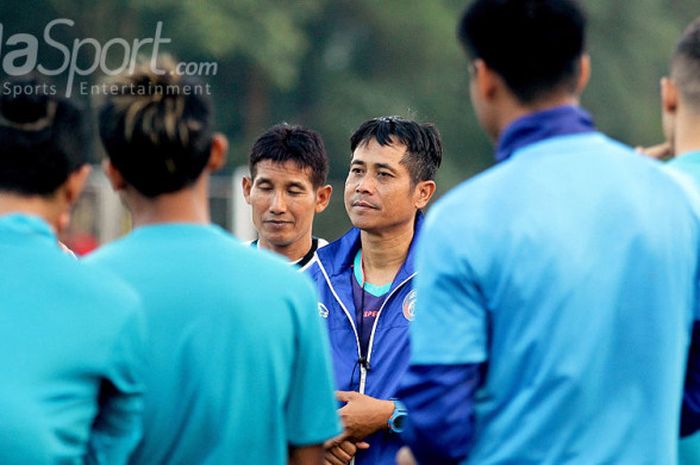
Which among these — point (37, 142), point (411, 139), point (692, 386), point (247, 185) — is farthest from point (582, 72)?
point (247, 185)

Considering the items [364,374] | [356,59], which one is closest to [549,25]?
[364,374]

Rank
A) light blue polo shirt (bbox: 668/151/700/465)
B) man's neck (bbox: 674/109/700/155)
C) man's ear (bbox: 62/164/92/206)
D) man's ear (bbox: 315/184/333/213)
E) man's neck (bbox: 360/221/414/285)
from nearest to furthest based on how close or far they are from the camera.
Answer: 1. man's ear (bbox: 62/164/92/206)
2. light blue polo shirt (bbox: 668/151/700/465)
3. man's neck (bbox: 674/109/700/155)
4. man's neck (bbox: 360/221/414/285)
5. man's ear (bbox: 315/184/333/213)

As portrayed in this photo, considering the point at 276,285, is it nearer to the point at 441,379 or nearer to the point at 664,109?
the point at 441,379

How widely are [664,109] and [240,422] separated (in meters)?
1.54

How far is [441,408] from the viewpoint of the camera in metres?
3.15

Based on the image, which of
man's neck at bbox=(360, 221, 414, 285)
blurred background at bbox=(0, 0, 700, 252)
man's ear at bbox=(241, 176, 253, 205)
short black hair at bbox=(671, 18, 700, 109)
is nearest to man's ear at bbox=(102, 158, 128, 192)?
short black hair at bbox=(671, 18, 700, 109)

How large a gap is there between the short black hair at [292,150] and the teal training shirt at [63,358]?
285 cm

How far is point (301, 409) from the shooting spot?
133 inches

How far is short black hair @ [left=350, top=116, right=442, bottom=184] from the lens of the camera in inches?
222

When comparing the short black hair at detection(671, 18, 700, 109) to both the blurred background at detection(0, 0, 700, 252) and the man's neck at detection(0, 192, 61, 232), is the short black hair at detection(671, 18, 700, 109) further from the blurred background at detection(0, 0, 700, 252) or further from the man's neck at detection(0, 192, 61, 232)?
the blurred background at detection(0, 0, 700, 252)

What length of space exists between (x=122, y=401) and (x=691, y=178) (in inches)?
64.2

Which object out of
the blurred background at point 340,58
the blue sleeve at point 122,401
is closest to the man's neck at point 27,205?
the blue sleeve at point 122,401

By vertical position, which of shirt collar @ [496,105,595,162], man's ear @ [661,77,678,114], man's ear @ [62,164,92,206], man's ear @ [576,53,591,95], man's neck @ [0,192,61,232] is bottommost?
man's neck @ [0,192,61,232]

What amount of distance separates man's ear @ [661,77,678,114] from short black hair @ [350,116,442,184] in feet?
6.11
